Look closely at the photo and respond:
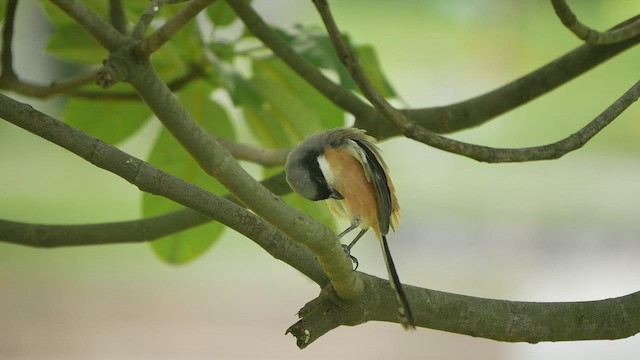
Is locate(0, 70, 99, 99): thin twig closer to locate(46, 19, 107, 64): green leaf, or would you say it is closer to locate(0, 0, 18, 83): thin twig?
locate(0, 0, 18, 83): thin twig

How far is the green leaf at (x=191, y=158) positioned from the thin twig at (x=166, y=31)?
417 millimetres

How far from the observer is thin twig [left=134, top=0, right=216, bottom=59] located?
35.6 inches

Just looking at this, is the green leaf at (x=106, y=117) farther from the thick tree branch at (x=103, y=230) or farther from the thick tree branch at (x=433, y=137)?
the thick tree branch at (x=433, y=137)

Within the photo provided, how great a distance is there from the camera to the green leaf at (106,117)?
1.34 meters

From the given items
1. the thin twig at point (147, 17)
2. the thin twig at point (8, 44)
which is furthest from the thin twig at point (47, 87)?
the thin twig at point (147, 17)

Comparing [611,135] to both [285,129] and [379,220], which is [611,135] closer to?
[285,129]

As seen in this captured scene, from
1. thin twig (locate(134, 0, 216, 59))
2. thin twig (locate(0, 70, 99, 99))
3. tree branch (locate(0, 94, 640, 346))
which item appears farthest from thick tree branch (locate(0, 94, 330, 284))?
thin twig (locate(0, 70, 99, 99))

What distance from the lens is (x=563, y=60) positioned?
3.90 ft

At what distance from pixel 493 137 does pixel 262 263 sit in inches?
43.4

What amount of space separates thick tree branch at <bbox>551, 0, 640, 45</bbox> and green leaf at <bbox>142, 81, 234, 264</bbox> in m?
0.58

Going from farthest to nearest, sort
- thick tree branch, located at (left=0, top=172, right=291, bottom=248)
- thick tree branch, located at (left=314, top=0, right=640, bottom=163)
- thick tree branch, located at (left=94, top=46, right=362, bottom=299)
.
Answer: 1. thick tree branch, located at (left=0, top=172, right=291, bottom=248)
2. thick tree branch, located at (left=314, top=0, right=640, bottom=163)
3. thick tree branch, located at (left=94, top=46, right=362, bottom=299)

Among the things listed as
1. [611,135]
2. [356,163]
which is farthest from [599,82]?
[356,163]

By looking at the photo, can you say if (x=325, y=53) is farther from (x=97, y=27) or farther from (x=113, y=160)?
(x=113, y=160)

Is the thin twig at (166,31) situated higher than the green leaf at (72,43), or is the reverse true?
the green leaf at (72,43)
